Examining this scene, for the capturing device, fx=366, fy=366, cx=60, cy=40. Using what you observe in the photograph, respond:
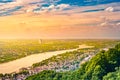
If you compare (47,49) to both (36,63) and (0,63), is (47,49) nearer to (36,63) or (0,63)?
(36,63)

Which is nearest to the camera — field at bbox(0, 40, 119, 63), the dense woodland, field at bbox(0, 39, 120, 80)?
the dense woodland

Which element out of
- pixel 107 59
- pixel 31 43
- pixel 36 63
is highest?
pixel 107 59

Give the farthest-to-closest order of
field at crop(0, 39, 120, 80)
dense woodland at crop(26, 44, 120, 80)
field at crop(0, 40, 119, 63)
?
1. field at crop(0, 40, 119, 63)
2. field at crop(0, 39, 120, 80)
3. dense woodland at crop(26, 44, 120, 80)

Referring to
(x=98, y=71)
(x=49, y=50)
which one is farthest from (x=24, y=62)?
(x=98, y=71)

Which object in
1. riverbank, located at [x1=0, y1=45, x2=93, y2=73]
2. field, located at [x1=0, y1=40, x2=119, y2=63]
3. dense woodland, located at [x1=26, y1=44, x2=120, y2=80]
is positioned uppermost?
dense woodland, located at [x1=26, y1=44, x2=120, y2=80]

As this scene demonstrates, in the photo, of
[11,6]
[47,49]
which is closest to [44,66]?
[47,49]

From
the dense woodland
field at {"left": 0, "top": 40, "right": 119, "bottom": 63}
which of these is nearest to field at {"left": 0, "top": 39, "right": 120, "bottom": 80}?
field at {"left": 0, "top": 40, "right": 119, "bottom": 63}

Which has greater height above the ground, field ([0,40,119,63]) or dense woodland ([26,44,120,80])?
dense woodland ([26,44,120,80])

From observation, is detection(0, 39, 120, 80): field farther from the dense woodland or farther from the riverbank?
the dense woodland

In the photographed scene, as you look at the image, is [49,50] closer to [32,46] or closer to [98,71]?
[32,46]

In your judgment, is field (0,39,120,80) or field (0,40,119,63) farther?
field (0,40,119,63)
